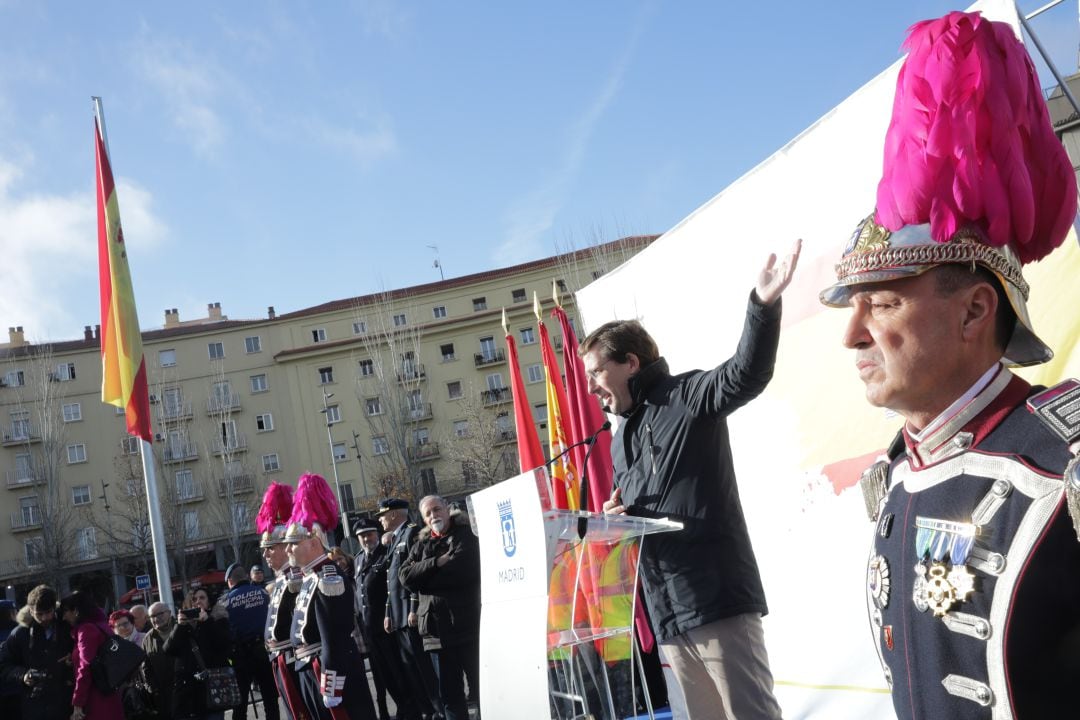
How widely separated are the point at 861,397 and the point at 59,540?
4364 centimetres

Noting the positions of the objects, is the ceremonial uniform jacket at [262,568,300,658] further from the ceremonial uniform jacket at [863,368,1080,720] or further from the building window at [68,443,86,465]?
the building window at [68,443,86,465]

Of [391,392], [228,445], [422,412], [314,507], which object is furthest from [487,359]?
[314,507]

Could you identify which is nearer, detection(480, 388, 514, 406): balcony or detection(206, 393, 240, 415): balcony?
detection(206, 393, 240, 415): balcony

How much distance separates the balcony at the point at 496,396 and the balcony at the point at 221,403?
1369 centimetres

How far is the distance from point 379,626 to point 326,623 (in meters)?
4.12

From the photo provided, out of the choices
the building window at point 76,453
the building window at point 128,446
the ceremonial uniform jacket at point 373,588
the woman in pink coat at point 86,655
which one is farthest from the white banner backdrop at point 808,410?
the building window at point 76,453

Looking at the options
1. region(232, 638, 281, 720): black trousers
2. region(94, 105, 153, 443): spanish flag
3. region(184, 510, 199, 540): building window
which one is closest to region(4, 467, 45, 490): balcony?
region(184, 510, 199, 540): building window

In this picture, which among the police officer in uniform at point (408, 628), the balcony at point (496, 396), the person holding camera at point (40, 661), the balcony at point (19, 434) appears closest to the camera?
the person holding camera at point (40, 661)

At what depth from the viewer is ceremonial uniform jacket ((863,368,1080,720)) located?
53.9 inches

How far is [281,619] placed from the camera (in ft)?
21.1

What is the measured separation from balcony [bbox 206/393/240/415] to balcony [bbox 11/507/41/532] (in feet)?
32.0

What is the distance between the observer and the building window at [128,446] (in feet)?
154

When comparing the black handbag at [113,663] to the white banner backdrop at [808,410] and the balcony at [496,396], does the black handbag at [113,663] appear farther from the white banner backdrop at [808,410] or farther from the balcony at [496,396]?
the balcony at [496,396]

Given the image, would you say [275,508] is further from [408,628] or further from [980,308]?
[980,308]
